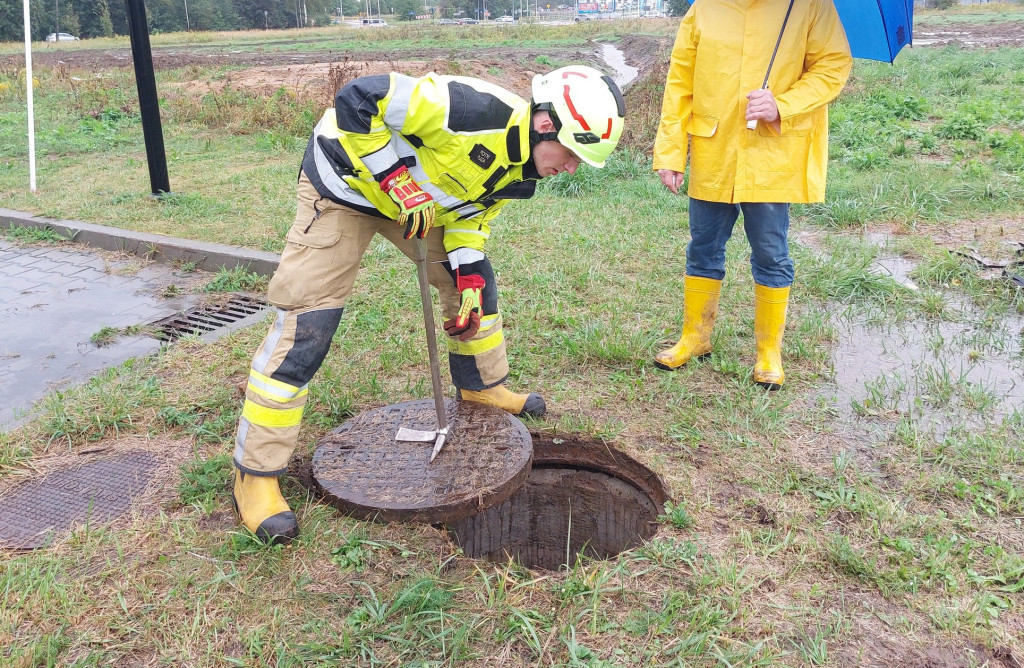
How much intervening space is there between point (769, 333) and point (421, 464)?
1.88 meters

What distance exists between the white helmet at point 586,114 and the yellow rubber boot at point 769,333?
5.12 ft

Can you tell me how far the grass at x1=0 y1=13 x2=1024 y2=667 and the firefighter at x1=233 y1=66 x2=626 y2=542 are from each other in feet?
1.10

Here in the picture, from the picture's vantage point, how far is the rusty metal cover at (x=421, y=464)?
9.01 feet

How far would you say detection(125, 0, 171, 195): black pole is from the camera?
6.29 metres

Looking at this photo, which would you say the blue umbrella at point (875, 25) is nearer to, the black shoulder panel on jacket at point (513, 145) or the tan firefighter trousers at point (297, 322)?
the black shoulder panel on jacket at point (513, 145)

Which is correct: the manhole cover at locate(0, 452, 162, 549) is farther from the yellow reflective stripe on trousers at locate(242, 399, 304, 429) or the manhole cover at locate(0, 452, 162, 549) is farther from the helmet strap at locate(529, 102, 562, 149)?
the helmet strap at locate(529, 102, 562, 149)

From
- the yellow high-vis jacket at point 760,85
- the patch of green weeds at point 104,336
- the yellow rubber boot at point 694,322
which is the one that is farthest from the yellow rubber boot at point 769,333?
the patch of green weeds at point 104,336

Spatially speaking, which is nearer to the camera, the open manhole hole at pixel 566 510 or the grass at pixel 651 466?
the grass at pixel 651 466

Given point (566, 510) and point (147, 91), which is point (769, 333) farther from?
point (147, 91)

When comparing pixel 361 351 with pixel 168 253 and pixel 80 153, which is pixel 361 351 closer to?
pixel 168 253

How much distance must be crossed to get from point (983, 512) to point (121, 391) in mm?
3668

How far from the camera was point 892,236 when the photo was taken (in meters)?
5.86

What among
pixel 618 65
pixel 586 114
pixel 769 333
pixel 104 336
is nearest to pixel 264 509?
pixel 586 114

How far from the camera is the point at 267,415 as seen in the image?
2662mm
